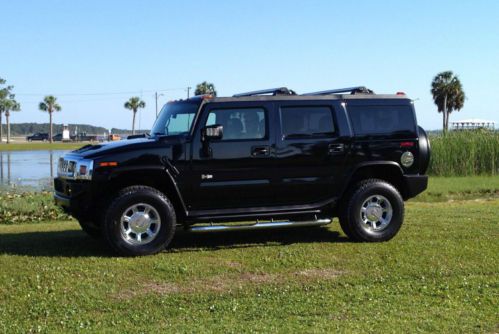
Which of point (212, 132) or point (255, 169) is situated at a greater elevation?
point (212, 132)

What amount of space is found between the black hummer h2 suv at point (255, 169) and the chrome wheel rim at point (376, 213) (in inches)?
0.5

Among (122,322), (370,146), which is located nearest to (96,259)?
(122,322)

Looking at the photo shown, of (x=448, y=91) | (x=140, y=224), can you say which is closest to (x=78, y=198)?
(x=140, y=224)

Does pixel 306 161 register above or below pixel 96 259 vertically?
above

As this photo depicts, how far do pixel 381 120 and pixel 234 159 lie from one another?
7.05 feet

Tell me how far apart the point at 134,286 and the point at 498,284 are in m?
3.79

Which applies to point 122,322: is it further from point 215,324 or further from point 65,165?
point 65,165

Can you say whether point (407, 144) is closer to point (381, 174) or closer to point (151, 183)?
point (381, 174)

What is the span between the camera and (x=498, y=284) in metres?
5.99

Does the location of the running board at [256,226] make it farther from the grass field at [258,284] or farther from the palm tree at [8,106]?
the palm tree at [8,106]

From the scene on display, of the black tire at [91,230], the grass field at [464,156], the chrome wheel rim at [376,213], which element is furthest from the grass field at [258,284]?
the grass field at [464,156]

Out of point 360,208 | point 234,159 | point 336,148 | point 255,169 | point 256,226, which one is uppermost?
point 336,148

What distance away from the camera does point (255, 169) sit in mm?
7207

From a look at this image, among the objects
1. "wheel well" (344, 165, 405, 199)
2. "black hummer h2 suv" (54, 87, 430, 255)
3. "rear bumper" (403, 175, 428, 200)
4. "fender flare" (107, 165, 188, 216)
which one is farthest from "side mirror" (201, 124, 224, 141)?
"rear bumper" (403, 175, 428, 200)
